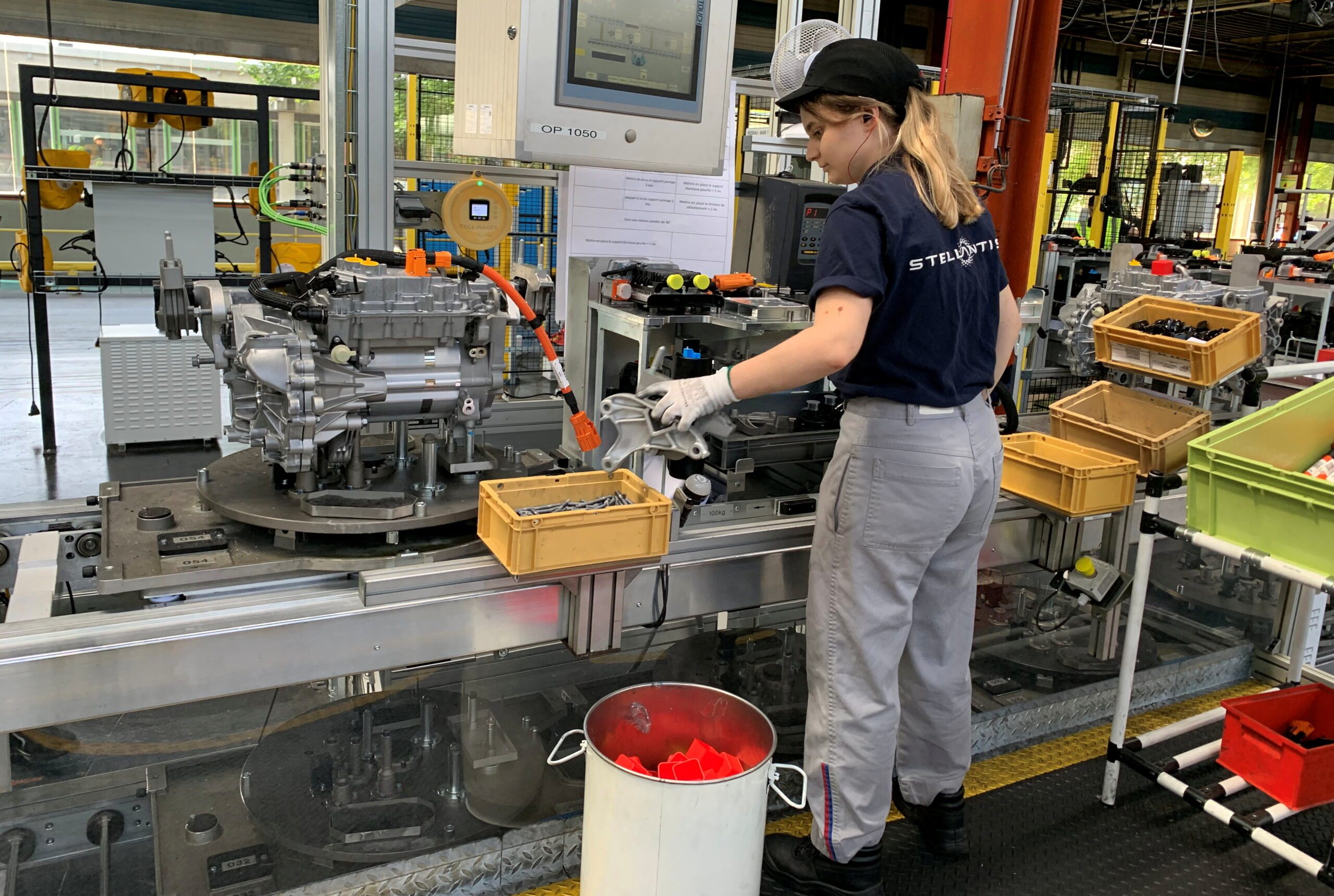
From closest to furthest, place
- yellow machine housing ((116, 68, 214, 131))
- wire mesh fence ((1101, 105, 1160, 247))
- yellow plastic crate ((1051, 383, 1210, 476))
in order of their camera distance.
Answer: yellow plastic crate ((1051, 383, 1210, 476)) < yellow machine housing ((116, 68, 214, 131)) < wire mesh fence ((1101, 105, 1160, 247))

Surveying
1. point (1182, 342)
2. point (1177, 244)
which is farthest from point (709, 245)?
point (1177, 244)

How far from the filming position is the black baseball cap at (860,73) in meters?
1.76

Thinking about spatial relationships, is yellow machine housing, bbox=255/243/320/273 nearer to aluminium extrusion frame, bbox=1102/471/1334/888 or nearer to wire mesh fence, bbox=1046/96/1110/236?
aluminium extrusion frame, bbox=1102/471/1334/888

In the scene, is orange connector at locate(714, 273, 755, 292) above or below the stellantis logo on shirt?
below

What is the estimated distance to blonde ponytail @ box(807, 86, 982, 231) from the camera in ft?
5.94

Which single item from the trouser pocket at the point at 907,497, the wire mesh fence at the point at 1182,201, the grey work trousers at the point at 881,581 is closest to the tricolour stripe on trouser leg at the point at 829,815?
the grey work trousers at the point at 881,581

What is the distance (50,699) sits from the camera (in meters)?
1.51

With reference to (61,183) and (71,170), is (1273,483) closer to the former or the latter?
(71,170)

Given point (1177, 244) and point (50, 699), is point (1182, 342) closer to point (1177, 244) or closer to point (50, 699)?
point (50, 699)

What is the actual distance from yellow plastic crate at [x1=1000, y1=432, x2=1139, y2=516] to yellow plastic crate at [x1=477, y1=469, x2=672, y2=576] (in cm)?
105

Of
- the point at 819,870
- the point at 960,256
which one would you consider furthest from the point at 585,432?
the point at 819,870

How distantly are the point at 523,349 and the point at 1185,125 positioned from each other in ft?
56.2

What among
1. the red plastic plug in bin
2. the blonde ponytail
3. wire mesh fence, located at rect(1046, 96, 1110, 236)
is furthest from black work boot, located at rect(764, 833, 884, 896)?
wire mesh fence, located at rect(1046, 96, 1110, 236)

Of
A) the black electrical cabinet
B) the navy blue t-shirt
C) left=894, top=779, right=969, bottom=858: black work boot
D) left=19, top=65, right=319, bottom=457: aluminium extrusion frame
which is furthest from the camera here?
left=19, top=65, right=319, bottom=457: aluminium extrusion frame
